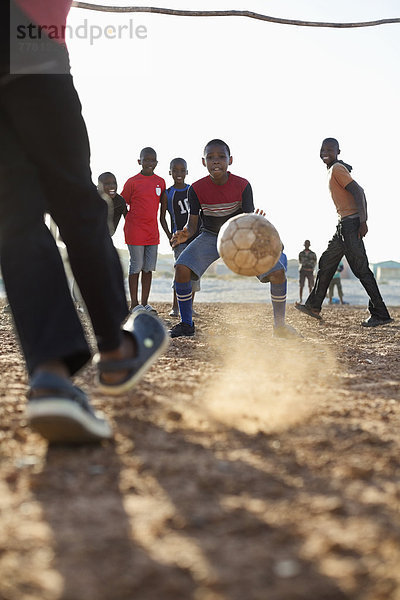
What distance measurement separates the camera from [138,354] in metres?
2.06

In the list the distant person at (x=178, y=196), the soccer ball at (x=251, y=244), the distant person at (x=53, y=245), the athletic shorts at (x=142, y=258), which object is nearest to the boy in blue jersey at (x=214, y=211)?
the soccer ball at (x=251, y=244)

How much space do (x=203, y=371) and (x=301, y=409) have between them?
3.79 ft

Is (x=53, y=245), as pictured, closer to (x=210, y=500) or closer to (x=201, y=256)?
(x=210, y=500)

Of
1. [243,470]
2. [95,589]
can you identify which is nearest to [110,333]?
[243,470]

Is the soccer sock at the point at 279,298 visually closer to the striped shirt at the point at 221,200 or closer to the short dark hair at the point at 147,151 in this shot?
the striped shirt at the point at 221,200

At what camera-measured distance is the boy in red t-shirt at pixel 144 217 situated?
7.74m

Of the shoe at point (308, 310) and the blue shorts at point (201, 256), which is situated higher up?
the blue shorts at point (201, 256)

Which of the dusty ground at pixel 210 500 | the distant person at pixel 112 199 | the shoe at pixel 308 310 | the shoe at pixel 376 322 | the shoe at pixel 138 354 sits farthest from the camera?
the distant person at pixel 112 199

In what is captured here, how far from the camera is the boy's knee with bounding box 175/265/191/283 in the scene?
552 centimetres

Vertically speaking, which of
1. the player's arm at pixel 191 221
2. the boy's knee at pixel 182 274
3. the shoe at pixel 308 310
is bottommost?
the shoe at pixel 308 310

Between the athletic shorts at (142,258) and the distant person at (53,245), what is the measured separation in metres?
5.66

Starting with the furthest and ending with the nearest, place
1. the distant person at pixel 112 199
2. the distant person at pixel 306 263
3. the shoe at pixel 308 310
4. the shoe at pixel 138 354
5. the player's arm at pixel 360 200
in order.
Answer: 1. the distant person at pixel 306 263
2. the distant person at pixel 112 199
3. the shoe at pixel 308 310
4. the player's arm at pixel 360 200
5. the shoe at pixel 138 354

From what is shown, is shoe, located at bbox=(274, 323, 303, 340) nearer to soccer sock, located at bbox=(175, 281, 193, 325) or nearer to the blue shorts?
the blue shorts

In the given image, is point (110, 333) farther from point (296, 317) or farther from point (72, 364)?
point (296, 317)
